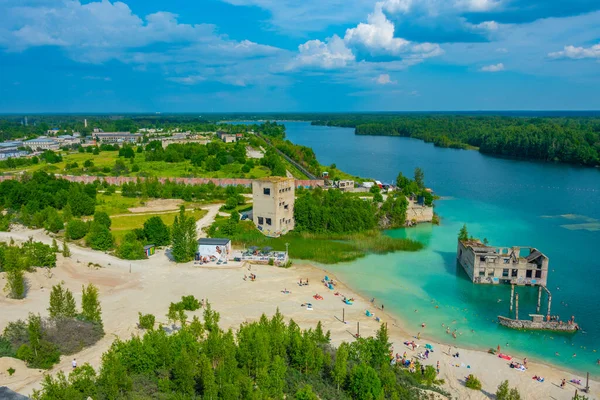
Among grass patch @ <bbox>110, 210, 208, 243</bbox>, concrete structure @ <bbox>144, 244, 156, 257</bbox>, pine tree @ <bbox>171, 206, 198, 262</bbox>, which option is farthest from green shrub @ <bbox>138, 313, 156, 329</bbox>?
grass patch @ <bbox>110, 210, 208, 243</bbox>

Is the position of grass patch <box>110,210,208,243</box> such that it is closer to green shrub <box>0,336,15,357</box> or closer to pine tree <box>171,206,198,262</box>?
pine tree <box>171,206,198,262</box>

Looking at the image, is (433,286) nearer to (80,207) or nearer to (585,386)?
(585,386)

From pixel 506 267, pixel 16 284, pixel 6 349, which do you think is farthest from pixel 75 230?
pixel 506 267

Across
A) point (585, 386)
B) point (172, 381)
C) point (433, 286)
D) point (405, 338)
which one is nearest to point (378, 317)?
point (405, 338)

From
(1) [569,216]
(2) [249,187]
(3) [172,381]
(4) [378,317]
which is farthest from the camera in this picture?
(2) [249,187]

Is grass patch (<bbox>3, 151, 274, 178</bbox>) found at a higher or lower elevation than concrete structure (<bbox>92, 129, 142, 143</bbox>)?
lower

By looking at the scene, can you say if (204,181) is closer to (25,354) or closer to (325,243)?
(325,243)

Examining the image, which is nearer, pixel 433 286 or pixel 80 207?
pixel 433 286
